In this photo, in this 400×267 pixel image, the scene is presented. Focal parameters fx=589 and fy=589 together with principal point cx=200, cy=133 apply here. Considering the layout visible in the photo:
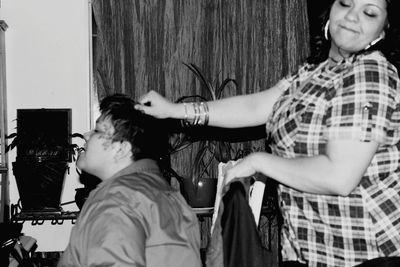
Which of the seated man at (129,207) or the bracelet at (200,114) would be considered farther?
the bracelet at (200,114)

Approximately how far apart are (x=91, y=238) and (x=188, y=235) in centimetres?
33

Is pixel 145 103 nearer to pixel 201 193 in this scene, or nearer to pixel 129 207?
pixel 129 207

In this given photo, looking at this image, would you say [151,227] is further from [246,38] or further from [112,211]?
[246,38]

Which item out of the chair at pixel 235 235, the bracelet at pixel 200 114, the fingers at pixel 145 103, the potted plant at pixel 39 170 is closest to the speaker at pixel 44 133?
the potted plant at pixel 39 170

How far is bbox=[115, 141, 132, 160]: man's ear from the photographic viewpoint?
2119mm

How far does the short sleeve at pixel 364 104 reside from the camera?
54.2 inches

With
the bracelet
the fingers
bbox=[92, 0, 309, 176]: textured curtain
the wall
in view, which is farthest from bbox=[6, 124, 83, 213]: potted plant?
the bracelet

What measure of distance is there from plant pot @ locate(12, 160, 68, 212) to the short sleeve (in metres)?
2.34

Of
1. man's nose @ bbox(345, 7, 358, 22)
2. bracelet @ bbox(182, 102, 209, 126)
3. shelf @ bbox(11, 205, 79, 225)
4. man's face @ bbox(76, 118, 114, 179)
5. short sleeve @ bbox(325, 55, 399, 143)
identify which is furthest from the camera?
shelf @ bbox(11, 205, 79, 225)

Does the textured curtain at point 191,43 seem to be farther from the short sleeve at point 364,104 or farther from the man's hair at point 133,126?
the short sleeve at point 364,104

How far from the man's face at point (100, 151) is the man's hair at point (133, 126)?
0.02 m

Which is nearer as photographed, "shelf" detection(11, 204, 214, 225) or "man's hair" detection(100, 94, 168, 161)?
"man's hair" detection(100, 94, 168, 161)

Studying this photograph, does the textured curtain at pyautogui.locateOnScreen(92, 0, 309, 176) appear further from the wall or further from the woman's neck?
the woman's neck

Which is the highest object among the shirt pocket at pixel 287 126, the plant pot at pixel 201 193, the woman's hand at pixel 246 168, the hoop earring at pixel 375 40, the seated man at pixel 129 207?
the hoop earring at pixel 375 40
